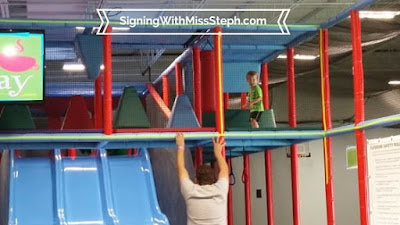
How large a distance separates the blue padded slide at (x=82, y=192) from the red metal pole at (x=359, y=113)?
223 centimetres

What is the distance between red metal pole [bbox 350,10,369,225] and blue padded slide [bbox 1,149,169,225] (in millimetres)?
2228

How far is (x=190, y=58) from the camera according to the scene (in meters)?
9.53

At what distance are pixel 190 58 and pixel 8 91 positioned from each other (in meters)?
3.02

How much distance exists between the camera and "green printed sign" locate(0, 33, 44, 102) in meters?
7.20

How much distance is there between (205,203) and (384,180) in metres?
1.65

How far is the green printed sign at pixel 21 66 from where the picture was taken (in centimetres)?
720

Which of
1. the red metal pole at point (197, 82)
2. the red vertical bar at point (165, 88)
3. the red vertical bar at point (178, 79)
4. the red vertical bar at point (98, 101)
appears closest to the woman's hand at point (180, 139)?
the red metal pole at point (197, 82)

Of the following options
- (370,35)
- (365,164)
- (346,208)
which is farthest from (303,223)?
(365,164)

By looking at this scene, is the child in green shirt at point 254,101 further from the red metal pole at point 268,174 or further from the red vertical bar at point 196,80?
the red metal pole at point 268,174

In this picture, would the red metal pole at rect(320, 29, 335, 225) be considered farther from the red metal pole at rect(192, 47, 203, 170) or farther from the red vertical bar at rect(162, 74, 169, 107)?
the red vertical bar at rect(162, 74, 169, 107)

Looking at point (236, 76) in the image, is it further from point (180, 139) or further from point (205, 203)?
point (205, 203)

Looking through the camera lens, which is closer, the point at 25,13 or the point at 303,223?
the point at 25,13

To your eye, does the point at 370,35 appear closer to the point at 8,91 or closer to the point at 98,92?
the point at 98,92

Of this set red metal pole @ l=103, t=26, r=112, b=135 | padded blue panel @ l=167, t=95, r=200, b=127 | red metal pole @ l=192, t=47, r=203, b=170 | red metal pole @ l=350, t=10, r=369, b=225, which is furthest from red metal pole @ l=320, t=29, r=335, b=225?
red metal pole @ l=103, t=26, r=112, b=135
